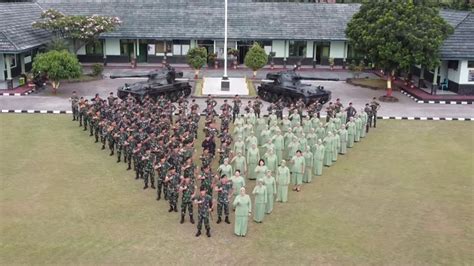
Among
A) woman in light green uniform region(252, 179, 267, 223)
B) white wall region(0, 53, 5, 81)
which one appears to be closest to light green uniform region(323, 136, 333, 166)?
woman in light green uniform region(252, 179, 267, 223)

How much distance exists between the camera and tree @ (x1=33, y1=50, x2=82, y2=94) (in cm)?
2792

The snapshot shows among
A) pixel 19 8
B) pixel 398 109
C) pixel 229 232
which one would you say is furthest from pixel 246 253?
pixel 19 8

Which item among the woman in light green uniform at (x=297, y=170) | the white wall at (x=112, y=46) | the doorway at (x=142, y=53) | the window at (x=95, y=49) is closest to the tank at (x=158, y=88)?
the woman in light green uniform at (x=297, y=170)

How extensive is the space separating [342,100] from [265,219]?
17.1 meters

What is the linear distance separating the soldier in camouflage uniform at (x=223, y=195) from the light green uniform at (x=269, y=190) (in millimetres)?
1027

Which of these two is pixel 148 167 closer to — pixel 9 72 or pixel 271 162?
pixel 271 162

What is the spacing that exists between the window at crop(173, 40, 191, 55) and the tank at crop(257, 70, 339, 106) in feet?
42.3

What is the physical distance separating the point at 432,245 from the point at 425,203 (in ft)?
9.01

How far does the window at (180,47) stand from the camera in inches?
1598

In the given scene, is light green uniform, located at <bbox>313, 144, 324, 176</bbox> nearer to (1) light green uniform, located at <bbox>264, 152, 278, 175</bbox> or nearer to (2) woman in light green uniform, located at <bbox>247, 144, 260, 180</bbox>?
(1) light green uniform, located at <bbox>264, 152, 278, 175</bbox>

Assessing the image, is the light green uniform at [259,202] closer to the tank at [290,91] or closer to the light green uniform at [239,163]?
the light green uniform at [239,163]

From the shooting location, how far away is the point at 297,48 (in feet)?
135

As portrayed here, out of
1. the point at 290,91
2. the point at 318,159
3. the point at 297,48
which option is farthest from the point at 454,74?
the point at 318,159

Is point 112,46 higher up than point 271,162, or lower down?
higher up
